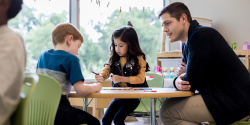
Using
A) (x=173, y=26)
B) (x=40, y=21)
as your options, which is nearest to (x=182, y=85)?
(x=173, y=26)

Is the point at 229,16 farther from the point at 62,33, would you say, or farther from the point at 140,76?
the point at 62,33

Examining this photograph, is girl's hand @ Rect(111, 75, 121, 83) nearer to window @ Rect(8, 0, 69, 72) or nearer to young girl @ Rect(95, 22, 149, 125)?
young girl @ Rect(95, 22, 149, 125)

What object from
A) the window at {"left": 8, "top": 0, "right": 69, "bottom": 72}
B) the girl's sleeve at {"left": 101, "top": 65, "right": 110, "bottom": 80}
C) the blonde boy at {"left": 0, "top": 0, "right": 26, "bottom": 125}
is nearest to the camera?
the blonde boy at {"left": 0, "top": 0, "right": 26, "bottom": 125}

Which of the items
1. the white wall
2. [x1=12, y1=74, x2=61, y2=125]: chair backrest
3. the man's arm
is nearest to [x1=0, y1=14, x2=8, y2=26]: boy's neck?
[x1=12, y1=74, x2=61, y2=125]: chair backrest

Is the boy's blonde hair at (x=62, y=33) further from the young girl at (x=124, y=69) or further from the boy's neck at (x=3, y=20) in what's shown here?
the boy's neck at (x=3, y=20)

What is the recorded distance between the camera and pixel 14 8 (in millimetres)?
551

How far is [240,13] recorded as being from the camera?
3158mm

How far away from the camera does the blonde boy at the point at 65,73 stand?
118 centimetres

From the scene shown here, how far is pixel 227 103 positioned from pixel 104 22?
251cm

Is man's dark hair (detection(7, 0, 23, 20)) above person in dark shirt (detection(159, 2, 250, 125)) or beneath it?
above

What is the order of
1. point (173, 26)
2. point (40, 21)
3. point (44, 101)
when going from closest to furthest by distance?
point (44, 101) → point (173, 26) → point (40, 21)

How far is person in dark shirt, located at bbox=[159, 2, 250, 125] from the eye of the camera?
126 cm

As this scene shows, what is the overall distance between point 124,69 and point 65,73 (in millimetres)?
704

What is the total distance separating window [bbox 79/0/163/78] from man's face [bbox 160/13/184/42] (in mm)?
1955
